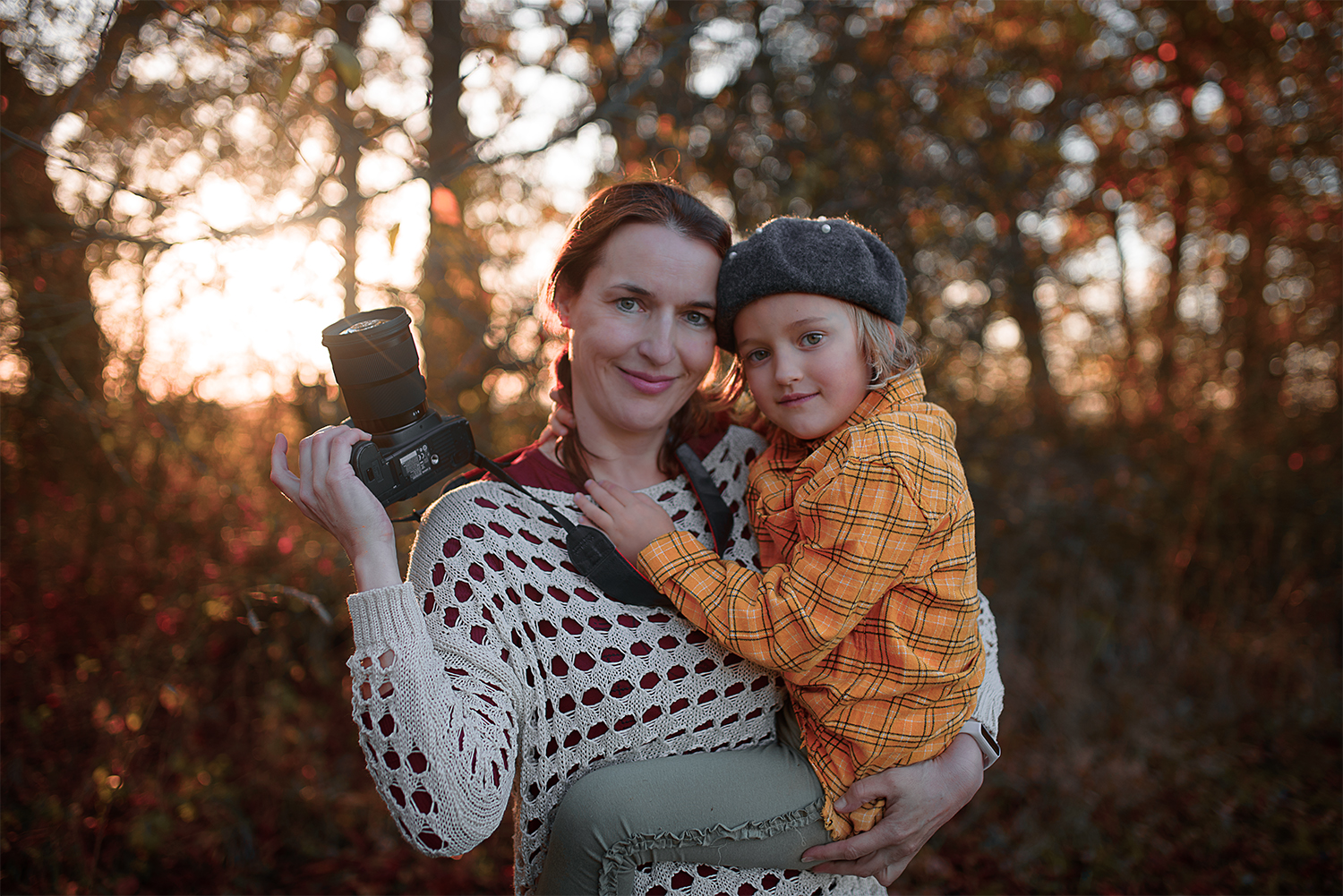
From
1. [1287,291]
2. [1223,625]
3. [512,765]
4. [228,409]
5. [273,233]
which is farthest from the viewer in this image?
[1287,291]

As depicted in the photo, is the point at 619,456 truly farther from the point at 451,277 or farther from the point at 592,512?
the point at 451,277

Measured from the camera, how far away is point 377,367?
130 centimetres

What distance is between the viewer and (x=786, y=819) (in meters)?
1.49

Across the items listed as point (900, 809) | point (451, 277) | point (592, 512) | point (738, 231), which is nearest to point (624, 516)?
point (592, 512)

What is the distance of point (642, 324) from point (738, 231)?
274cm

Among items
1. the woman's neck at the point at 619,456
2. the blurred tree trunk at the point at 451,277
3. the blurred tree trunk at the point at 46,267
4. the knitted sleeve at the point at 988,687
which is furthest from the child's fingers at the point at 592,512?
the blurred tree trunk at the point at 46,267

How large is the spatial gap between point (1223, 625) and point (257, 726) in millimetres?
5662

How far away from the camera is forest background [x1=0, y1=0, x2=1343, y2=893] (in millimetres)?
2840

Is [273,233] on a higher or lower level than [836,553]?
higher

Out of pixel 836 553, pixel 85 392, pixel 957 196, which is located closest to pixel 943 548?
pixel 836 553

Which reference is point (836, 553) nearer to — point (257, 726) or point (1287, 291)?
point (257, 726)

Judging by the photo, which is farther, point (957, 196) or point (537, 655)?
point (957, 196)

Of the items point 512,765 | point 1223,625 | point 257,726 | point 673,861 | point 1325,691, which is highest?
point 512,765

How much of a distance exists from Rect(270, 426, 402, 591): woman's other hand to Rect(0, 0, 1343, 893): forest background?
90cm
